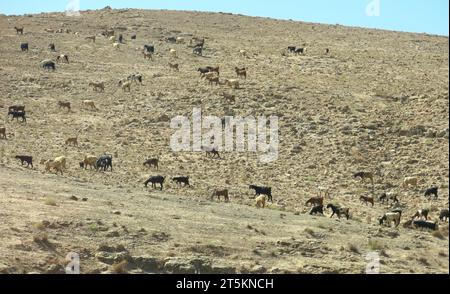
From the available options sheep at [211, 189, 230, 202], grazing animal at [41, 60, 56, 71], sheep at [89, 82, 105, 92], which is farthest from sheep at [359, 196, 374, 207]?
grazing animal at [41, 60, 56, 71]

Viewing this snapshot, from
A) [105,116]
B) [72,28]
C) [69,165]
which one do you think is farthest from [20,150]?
[72,28]

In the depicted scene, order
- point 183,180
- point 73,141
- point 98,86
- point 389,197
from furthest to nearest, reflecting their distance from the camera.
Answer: point 98,86 → point 73,141 → point 183,180 → point 389,197

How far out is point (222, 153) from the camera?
3203 centimetres

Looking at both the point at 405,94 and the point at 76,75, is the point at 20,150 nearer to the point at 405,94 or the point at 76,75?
the point at 76,75

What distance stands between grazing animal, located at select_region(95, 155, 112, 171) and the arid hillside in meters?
0.79

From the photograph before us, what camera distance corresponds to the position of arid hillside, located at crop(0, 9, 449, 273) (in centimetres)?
1752

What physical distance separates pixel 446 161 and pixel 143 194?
44.2 ft

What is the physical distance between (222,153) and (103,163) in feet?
19.9

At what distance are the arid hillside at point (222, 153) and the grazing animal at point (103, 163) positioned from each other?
2.60 ft

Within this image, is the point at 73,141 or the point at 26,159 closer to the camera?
the point at 26,159

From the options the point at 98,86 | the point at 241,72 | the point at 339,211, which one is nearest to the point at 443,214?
the point at 339,211

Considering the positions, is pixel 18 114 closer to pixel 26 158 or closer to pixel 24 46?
pixel 26 158

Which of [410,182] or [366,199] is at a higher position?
[410,182]

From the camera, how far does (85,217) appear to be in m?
19.2
